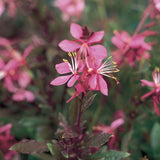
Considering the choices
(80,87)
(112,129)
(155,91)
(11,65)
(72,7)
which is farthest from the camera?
(72,7)

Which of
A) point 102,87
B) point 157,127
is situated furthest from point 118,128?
point 102,87

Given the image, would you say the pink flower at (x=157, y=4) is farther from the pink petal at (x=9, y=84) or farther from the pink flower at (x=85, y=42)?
the pink petal at (x=9, y=84)

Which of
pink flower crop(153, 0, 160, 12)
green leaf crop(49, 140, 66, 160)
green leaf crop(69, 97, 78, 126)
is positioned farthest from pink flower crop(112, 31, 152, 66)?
green leaf crop(49, 140, 66, 160)

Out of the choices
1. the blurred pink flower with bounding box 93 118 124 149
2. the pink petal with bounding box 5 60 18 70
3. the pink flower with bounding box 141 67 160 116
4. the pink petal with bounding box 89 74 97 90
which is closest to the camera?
the pink petal with bounding box 89 74 97 90

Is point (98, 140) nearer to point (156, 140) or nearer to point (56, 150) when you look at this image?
point (56, 150)

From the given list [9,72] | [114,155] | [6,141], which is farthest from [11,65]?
→ [114,155]

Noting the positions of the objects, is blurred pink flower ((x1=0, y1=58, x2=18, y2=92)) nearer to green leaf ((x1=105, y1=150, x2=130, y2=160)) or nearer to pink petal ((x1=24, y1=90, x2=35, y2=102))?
pink petal ((x1=24, y1=90, x2=35, y2=102))
